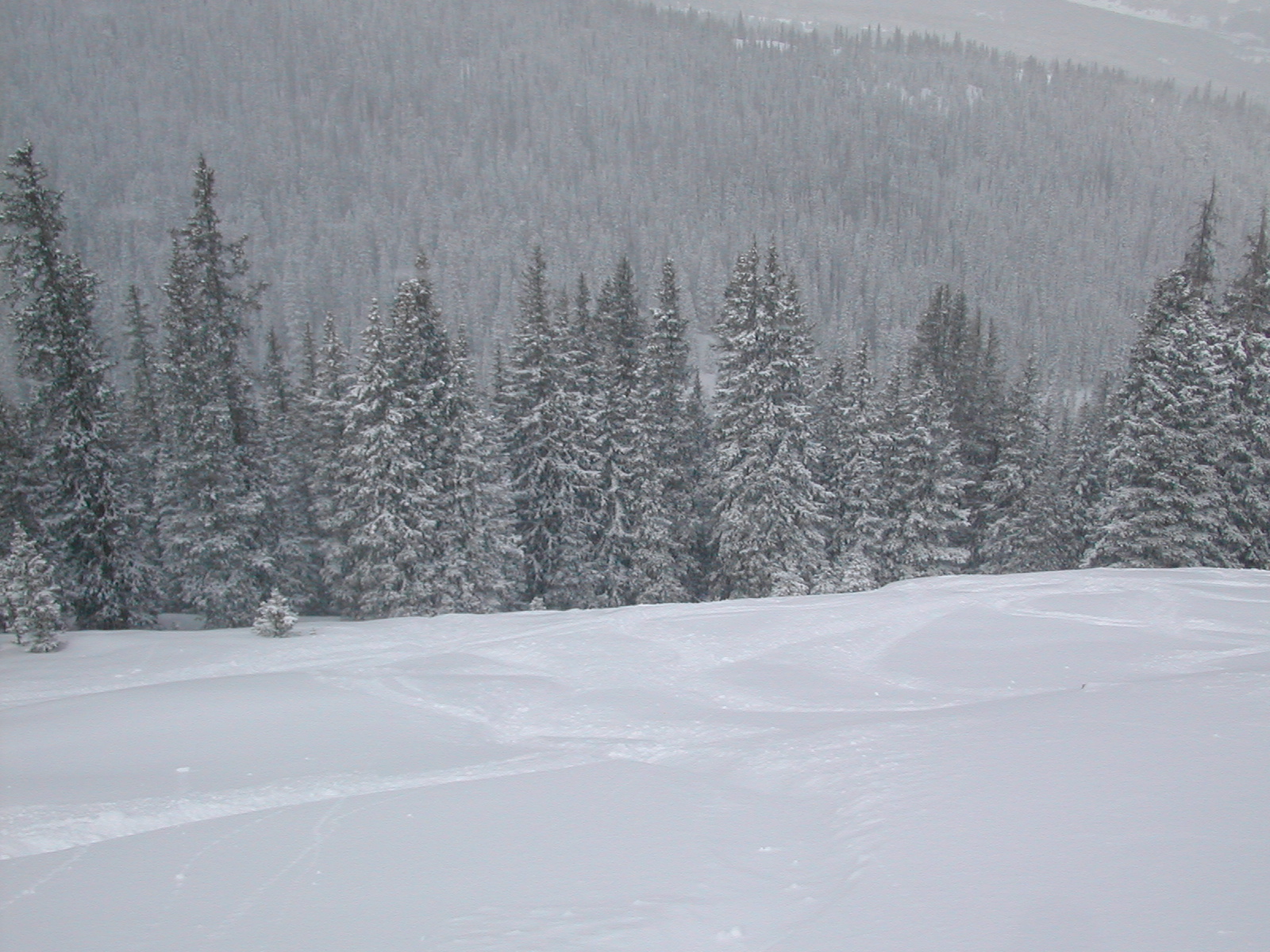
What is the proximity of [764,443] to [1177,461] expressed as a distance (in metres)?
14.0

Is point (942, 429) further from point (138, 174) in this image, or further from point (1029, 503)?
point (138, 174)

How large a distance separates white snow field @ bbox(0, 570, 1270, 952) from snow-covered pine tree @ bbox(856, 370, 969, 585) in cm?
1702

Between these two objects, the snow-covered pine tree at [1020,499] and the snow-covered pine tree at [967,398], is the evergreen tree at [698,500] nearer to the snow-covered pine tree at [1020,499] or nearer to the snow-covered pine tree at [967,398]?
the snow-covered pine tree at [967,398]

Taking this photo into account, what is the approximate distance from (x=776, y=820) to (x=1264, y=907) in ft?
10.8

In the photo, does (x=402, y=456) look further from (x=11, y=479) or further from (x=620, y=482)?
(x=11, y=479)

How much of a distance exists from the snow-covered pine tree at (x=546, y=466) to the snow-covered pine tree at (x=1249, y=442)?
23.2 m

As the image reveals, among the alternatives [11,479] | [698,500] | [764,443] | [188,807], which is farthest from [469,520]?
[188,807]

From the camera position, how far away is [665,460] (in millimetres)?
31172

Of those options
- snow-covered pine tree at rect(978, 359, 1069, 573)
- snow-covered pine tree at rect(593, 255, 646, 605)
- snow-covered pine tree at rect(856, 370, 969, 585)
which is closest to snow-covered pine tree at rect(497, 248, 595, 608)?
snow-covered pine tree at rect(593, 255, 646, 605)

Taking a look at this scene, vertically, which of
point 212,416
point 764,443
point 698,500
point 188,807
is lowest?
point 698,500

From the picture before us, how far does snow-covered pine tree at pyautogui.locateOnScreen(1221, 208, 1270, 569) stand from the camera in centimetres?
2602

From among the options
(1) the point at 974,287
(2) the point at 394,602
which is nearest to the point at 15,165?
(2) the point at 394,602

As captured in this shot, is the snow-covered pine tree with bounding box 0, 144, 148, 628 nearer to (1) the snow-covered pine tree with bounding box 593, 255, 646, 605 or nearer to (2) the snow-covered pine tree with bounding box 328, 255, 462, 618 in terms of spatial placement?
(2) the snow-covered pine tree with bounding box 328, 255, 462, 618

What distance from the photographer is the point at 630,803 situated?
277 inches
